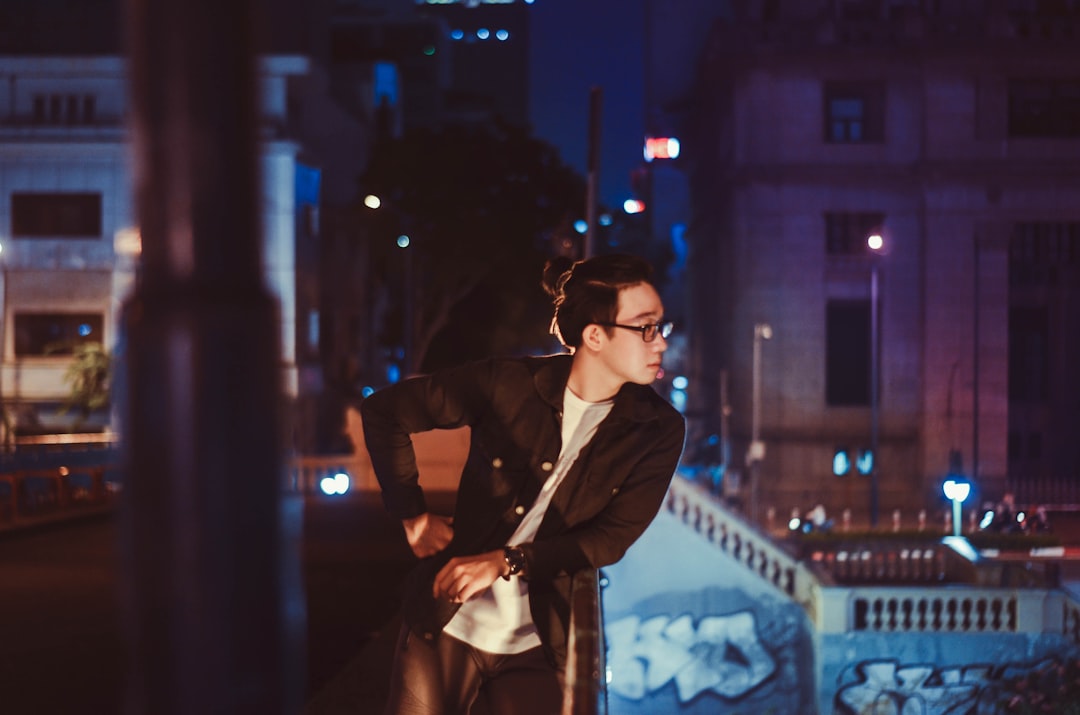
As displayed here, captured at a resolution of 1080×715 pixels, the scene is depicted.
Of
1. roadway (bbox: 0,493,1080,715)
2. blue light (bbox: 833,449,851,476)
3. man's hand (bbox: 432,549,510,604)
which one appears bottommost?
blue light (bbox: 833,449,851,476)

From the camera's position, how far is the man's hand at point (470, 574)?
362 centimetres

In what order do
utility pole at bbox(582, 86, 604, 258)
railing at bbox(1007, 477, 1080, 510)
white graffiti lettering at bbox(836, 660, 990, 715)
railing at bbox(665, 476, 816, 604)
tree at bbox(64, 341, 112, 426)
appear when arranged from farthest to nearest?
1. railing at bbox(1007, 477, 1080, 510)
2. tree at bbox(64, 341, 112, 426)
3. white graffiti lettering at bbox(836, 660, 990, 715)
4. railing at bbox(665, 476, 816, 604)
5. utility pole at bbox(582, 86, 604, 258)

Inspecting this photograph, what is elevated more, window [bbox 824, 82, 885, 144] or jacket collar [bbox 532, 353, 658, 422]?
window [bbox 824, 82, 885, 144]

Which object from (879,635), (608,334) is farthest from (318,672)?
(879,635)

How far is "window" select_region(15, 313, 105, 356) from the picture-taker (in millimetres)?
40469

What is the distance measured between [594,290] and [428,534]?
984mm

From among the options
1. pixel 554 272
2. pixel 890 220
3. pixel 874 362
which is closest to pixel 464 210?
pixel 890 220

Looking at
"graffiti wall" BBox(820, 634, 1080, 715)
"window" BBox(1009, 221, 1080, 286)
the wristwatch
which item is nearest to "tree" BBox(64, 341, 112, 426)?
"graffiti wall" BBox(820, 634, 1080, 715)

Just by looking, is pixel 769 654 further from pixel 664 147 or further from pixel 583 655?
pixel 664 147

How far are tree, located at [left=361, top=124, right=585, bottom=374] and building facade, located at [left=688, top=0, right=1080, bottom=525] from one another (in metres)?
8.68

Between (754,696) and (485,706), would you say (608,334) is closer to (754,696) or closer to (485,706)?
(485,706)

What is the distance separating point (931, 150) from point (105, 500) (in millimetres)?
29729

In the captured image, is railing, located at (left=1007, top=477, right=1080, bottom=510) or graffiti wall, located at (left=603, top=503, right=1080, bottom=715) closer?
graffiti wall, located at (left=603, top=503, right=1080, bottom=715)

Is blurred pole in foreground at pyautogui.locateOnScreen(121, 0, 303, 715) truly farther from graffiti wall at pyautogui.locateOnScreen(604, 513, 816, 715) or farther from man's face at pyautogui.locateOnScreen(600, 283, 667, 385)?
graffiti wall at pyautogui.locateOnScreen(604, 513, 816, 715)
